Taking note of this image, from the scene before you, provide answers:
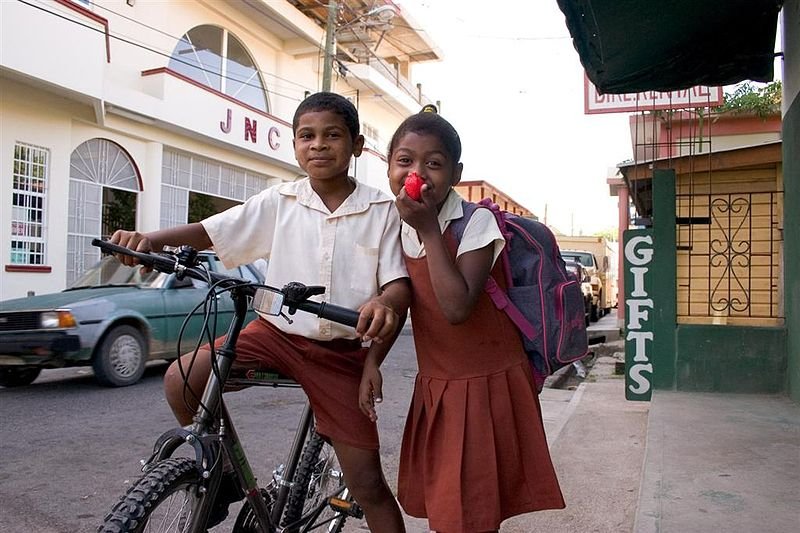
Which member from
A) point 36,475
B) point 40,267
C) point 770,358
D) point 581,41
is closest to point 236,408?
point 36,475

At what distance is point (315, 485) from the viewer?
2584mm

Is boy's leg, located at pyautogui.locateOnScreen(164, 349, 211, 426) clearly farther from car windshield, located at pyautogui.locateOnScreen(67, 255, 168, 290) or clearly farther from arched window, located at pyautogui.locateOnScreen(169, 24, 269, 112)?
arched window, located at pyautogui.locateOnScreen(169, 24, 269, 112)

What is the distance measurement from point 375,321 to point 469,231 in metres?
0.37

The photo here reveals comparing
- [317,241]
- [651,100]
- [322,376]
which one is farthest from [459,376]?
[651,100]

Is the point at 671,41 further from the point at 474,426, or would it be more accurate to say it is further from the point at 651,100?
the point at 474,426

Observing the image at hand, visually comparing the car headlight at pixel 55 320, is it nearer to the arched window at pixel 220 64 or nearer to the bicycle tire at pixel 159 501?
the bicycle tire at pixel 159 501

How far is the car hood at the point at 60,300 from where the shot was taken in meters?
6.70

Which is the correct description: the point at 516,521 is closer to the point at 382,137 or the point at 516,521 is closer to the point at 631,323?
the point at 631,323

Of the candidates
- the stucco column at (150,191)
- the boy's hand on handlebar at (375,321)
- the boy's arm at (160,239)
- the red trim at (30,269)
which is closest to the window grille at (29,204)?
the red trim at (30,269)

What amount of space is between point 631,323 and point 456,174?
4.49 m

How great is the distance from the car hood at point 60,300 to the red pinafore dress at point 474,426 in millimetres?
5671

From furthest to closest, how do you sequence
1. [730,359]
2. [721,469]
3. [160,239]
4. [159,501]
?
[730,359], [721,469], [160,239], [159,501]

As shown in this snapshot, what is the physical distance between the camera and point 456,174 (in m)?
2.07

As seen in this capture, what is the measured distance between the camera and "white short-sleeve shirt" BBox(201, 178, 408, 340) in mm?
2242
